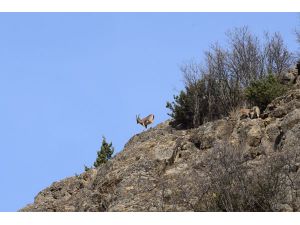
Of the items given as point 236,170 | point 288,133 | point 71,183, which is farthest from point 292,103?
point 71,183

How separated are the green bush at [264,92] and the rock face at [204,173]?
1.98 metres

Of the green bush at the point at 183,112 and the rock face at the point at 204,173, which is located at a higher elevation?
the green bush at the point at 183,112

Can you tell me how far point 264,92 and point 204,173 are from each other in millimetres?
8350

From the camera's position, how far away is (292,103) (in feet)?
83.9

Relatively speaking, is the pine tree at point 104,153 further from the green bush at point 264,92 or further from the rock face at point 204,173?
the green bush at point 264,92

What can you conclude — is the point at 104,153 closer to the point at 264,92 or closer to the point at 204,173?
the point at 264,92

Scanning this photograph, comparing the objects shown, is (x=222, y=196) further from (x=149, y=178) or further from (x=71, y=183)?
(x=71, y=183)

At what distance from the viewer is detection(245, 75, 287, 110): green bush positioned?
2886 cm

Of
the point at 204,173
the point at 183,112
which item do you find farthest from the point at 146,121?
the point at 204,173

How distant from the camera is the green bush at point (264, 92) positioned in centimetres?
2886

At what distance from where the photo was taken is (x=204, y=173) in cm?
2170

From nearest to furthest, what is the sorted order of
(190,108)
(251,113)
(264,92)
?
(251,113) < (264,92) < (190,108)

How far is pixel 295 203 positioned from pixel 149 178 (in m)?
6.79

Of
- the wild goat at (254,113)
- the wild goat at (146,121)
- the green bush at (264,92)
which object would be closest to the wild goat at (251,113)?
the wild goat at (254,113)
